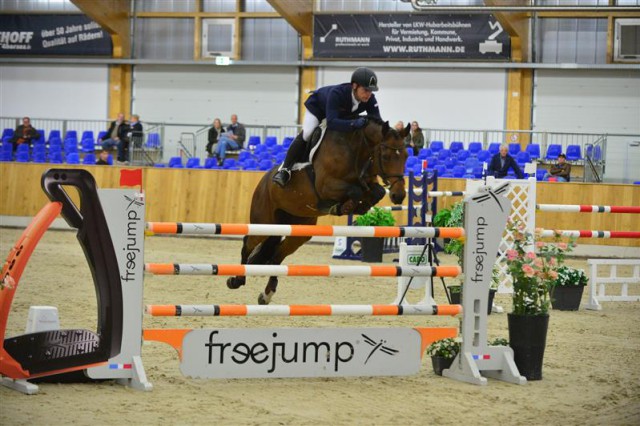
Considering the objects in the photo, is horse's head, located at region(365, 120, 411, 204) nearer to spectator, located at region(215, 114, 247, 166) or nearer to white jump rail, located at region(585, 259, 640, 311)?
white jump rail, located at region(585, 259, 640, 311)

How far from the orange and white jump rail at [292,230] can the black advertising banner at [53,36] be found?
65.9ft

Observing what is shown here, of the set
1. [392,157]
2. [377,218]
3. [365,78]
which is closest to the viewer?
[392,157]

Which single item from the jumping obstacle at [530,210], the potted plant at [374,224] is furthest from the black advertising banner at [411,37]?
the jumping obstacle at [530,210]

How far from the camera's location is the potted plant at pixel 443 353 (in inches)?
223

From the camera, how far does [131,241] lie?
4.91m

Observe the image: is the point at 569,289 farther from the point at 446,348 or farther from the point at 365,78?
the point at 446,348

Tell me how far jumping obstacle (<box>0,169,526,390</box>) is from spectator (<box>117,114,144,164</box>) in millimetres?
14743

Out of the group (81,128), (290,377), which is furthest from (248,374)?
(81,128)

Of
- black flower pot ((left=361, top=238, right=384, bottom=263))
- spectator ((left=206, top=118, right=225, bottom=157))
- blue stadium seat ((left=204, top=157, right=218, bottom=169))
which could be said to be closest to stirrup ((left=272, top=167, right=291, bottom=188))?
black flower pot ((left=361, top=238, right=384, bottom=263))

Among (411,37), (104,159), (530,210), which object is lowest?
(530,210)

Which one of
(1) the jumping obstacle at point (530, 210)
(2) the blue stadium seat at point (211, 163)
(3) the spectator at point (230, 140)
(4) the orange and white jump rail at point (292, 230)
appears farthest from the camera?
(3) the spectator at point (230, 140)

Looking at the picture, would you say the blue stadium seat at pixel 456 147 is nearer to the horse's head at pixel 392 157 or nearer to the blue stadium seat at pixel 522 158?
the blue stadium seat at pixel 522 158

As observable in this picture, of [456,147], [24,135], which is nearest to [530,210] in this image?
[456,147]

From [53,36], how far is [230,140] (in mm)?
7672
